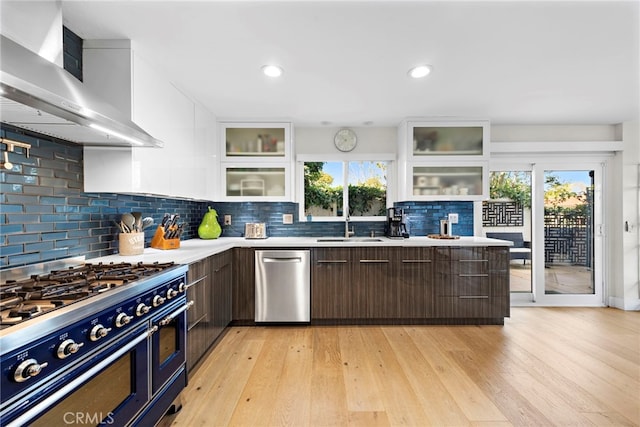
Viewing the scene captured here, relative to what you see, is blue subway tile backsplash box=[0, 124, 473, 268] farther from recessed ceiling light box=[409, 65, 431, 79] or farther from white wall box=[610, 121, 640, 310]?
white wall box=[610, 121, 640, 310]

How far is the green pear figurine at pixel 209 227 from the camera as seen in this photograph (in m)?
3.59

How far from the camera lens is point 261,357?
256 cm

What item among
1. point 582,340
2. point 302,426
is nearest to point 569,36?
point 582,340

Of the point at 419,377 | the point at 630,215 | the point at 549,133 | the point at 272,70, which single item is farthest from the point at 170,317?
the point at 630,215

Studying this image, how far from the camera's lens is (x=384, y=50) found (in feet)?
6.88

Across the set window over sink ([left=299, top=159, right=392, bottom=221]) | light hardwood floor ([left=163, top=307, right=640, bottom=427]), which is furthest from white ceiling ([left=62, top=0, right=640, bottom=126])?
light hardwood floor ([left=163, top=307, right=640, bottom=427])

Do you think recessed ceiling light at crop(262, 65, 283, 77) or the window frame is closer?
recessed ceiling light at crop(262, 65, 283, 77)

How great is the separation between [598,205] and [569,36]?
2.99m

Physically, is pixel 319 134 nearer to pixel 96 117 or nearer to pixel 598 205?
pixel 96 117

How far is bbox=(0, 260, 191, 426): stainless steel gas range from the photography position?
3.06ft

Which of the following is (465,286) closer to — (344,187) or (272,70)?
(344,187)

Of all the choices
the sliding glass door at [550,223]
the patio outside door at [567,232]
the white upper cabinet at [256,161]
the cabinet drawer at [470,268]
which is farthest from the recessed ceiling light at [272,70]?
the patio outside door at [567,232]

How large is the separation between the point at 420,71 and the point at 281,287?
2.30m

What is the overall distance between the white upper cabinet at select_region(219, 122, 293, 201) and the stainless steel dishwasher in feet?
2.36
